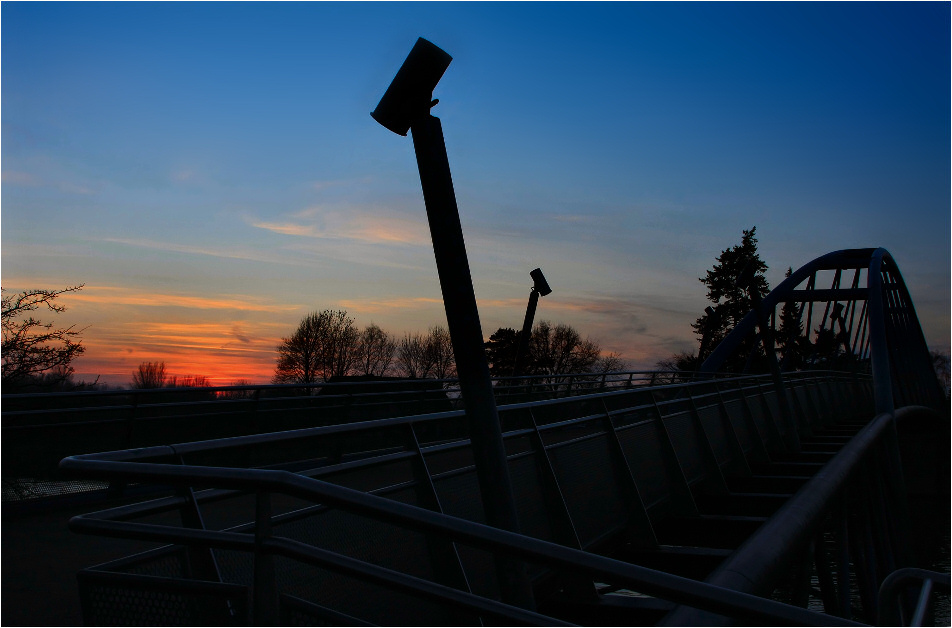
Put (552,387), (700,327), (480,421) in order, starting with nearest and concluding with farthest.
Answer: (480,421), (552,387), (700,327)

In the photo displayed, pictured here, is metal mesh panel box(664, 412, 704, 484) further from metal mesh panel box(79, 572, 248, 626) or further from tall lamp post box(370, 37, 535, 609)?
metal mesh panel box(79, 572, 248, 626)

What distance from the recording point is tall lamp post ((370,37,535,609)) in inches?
175

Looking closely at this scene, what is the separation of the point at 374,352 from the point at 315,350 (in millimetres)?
14291

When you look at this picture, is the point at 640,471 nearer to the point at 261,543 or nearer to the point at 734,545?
the point at 734,545

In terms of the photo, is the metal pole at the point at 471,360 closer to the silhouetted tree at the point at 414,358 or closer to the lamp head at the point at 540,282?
the lamp head at the point at 540,282

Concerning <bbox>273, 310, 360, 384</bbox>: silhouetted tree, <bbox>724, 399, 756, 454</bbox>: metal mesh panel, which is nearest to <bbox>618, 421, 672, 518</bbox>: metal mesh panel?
<bbox>724, 399, 756, 454</bbox>: metal mesh panel

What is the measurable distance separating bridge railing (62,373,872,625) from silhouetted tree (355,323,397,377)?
77272mm

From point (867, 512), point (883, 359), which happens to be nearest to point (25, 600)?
point (867, 512)

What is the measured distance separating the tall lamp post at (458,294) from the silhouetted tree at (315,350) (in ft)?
225

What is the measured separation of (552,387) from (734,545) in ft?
40.2

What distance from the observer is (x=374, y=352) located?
286ft

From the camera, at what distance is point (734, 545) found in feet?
29.3

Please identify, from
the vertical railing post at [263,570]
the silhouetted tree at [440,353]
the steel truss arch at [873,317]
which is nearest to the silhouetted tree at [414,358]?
the silhouetted tree at [440,353]

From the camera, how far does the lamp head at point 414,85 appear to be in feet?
15.0
